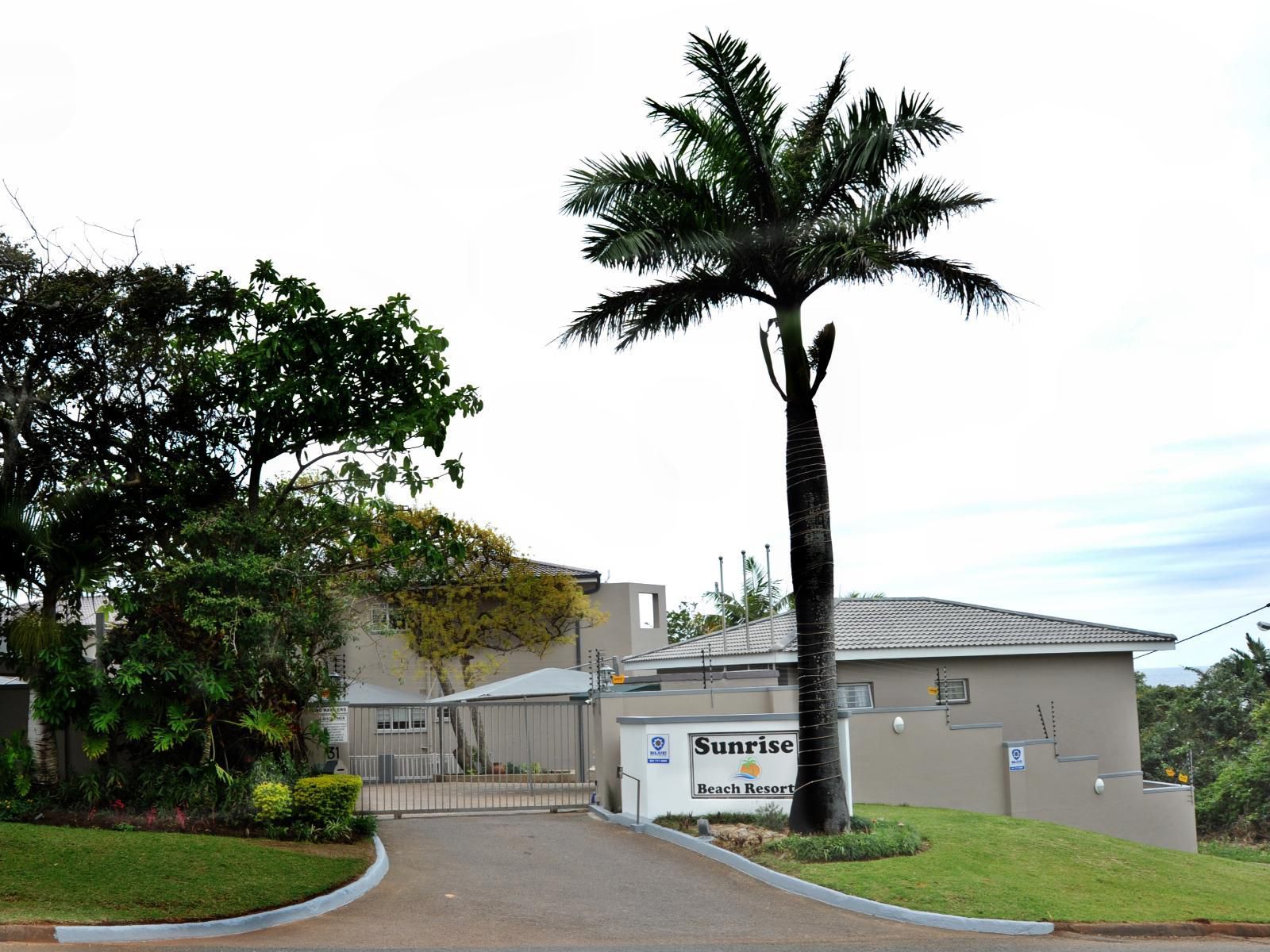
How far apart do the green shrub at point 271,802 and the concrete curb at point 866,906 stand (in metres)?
5.73

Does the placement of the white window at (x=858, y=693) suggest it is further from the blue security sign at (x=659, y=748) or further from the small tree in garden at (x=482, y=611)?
the small tree in garden at (x=482, y=611)

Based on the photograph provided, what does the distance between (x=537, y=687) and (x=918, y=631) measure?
8731 mm

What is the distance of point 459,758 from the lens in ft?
109

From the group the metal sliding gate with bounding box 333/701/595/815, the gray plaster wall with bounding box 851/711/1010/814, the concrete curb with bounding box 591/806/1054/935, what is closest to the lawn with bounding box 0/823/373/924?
the concrete curb with bounding box 591/806/1054/935

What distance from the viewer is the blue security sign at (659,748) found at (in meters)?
19.2

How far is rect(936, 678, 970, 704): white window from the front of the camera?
27.2 m

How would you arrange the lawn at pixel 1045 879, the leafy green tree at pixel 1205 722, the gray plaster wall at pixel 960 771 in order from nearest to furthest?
1. the lawn at pixel 1045 879
2. the gray plaster wall at pixel 960 771
3. the leafy green tree at pixel 1205 722

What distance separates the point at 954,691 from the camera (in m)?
27.4

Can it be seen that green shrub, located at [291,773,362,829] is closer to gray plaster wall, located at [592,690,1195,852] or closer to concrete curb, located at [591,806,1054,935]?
concrete curb, located at [591,806,1054,935]

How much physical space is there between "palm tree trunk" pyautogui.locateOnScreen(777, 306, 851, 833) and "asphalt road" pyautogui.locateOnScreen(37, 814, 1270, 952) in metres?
1.80

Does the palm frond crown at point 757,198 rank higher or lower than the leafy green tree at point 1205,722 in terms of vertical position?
higher

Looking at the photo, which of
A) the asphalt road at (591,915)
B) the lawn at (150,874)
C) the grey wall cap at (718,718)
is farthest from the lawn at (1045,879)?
the lawn at (150,874)

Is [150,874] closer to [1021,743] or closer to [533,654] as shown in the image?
[1021,743]

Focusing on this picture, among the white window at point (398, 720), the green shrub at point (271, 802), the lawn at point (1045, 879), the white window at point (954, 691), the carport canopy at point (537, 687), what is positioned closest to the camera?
the lawn at point (1045, 879)
